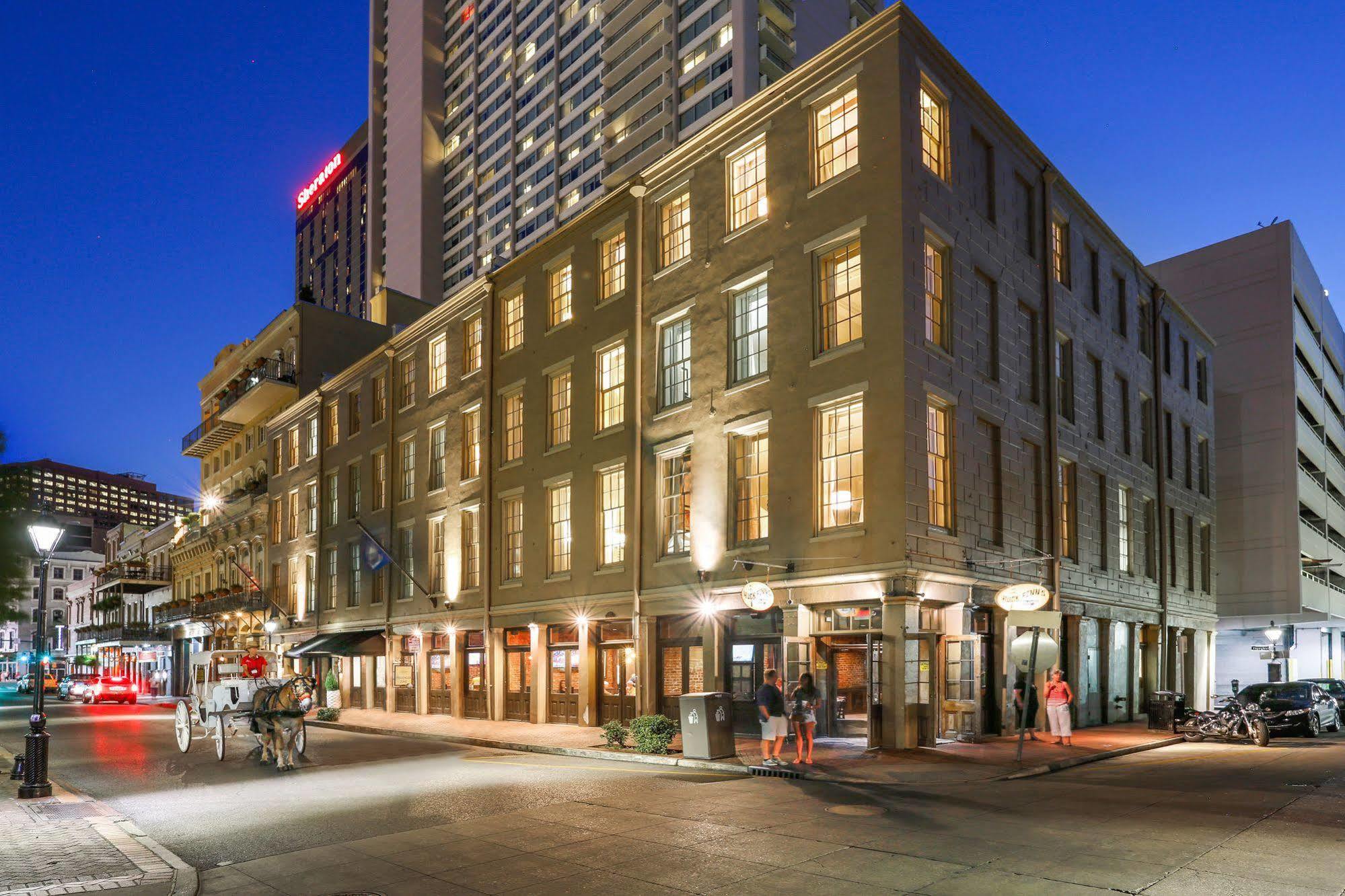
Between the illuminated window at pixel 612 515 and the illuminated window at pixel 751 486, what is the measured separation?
4.29m

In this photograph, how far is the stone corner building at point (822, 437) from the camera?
2080 centimetres

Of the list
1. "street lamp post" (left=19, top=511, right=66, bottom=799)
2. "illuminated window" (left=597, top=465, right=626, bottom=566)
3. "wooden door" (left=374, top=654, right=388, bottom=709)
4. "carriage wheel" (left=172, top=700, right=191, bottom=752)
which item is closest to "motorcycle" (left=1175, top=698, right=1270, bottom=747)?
"illuminated window" (left=597, top=465, right=626, bottom=566)

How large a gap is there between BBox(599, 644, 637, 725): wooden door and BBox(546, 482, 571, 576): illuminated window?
9.73 feet

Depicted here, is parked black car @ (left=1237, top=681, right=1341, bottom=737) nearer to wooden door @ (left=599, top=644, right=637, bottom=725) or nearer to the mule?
wooden door @ (left=599, top=644, right=637, bottom=725)

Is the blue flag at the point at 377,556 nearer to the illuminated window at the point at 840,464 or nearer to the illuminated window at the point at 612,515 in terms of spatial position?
the illuminated window at the point at 612,515

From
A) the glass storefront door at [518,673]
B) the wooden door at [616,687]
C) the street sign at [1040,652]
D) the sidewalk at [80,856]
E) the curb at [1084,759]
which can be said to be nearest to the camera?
the sidewalk at [80,856]

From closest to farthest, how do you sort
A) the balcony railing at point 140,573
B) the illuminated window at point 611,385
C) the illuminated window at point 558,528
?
1. the illuminated window at point 611,385
2. the illuminated window at point 558,528
3. the balcony railing at point 140,573

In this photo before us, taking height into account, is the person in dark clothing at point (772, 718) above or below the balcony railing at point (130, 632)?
above

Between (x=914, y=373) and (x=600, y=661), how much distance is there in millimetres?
12198

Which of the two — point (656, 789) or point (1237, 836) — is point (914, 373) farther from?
point (1237, 836)

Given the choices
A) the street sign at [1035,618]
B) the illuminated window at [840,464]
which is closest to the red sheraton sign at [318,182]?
the illuminated window at [840,464]

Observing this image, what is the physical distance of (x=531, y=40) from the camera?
101 metres

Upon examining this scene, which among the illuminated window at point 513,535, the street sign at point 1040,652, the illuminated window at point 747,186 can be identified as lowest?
the street sign at point 1040,652

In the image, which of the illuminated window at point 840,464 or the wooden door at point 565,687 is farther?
the wooden door at point 565,687
